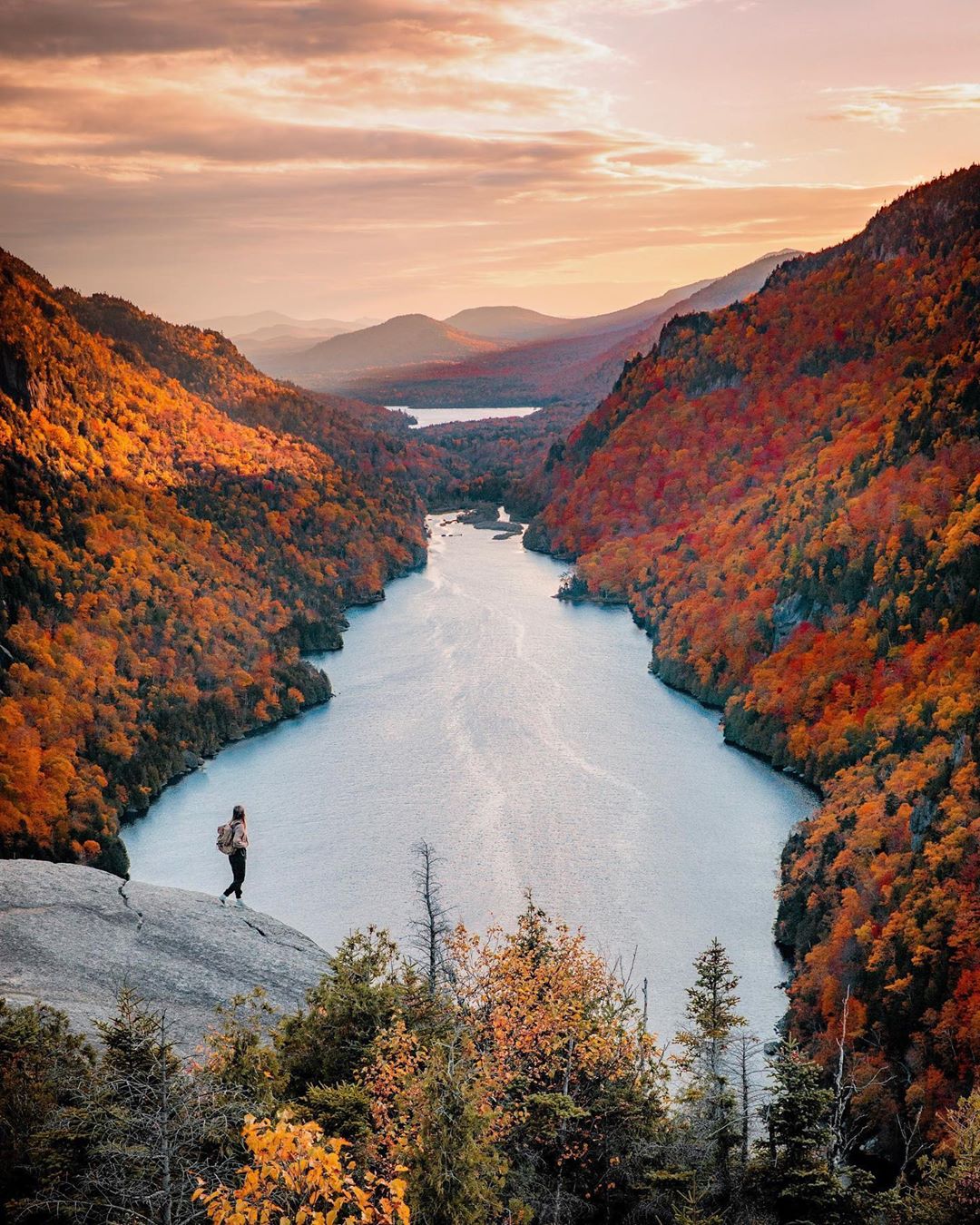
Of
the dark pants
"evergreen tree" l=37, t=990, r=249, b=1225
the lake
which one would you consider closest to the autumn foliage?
"evergreen tree" l=37, t=990, r=249, b=1225

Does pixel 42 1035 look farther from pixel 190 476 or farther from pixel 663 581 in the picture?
pixel 190 476

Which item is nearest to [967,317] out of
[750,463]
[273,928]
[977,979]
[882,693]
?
[750,463]

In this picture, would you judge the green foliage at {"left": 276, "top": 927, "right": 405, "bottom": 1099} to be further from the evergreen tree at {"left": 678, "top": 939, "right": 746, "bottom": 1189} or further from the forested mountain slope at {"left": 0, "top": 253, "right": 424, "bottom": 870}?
the forested mountain slope at {"left": 0, "top": 253, "right": 424, "bottom": 870}

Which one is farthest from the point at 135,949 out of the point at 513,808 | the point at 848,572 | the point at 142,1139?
the point at 848,572

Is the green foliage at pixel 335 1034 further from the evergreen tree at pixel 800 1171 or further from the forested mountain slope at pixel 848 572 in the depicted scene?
the forested mountain slope at pixel 848 572

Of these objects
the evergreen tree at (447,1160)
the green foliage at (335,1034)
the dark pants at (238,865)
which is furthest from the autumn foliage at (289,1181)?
the dark pants at (238,865)

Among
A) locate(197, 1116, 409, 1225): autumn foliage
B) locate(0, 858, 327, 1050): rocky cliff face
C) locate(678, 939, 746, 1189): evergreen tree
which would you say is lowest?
locate(678, 939, 746, 1189): evergreen tree
